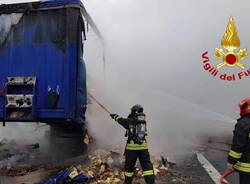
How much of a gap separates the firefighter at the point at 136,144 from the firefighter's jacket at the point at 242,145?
7.17 feet

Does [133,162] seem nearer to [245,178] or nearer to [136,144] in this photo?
[136,144]

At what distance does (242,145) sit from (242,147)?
22mm

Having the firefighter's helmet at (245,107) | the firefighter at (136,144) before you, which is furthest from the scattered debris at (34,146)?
the firefighter's helmet at (245,107)

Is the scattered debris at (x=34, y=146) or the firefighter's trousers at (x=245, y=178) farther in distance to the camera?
the scattered debris at (x=34, y=146)

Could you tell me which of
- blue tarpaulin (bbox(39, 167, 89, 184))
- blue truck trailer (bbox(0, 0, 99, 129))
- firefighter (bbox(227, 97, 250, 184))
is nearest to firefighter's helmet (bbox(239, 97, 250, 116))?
firefighter (bbox(227, 97, 250, 184))

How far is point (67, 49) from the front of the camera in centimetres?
654

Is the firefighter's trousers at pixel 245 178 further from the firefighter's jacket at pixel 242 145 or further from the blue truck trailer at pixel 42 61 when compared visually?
the blue truck trailer at pixel 42 61

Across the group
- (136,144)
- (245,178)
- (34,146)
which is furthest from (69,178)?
(34,146)

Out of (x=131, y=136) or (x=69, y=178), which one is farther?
(x=131, y=136)

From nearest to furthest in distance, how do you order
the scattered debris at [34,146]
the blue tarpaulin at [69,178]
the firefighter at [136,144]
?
the blue tarpaulin at [69,178]
the firefighter at [136,144]
the scattered debris at [34,146]

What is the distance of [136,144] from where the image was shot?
251 inches

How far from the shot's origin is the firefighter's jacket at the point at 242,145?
4.14m

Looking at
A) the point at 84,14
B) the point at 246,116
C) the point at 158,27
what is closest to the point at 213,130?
the point at 158,27

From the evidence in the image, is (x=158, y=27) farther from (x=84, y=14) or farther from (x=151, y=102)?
(x=84, y=14)
